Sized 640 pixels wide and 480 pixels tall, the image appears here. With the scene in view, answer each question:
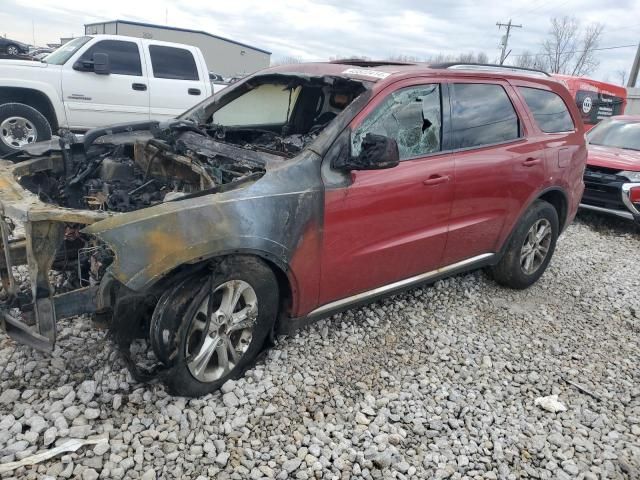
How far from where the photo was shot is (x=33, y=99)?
766 centimetres

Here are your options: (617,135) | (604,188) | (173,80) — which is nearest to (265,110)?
(173,80)

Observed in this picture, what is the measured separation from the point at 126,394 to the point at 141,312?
20.9 inches

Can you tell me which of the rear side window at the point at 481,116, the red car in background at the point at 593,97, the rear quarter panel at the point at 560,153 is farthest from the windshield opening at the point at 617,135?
the red car in background at the point at 593,97

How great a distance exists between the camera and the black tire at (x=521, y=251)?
4469 mm

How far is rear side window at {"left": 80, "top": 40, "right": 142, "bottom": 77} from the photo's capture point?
8.11 meters

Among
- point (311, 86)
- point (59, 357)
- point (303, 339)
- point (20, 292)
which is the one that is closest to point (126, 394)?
point (59, 357)

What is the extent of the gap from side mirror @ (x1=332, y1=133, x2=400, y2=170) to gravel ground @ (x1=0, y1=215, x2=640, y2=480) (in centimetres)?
123

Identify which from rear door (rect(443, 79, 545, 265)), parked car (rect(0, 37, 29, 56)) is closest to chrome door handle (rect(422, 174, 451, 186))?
rear door (rect(443, 79, 545, 265))

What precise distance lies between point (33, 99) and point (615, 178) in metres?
8.29

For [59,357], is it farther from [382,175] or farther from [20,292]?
[382,175]

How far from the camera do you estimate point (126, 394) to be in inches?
111

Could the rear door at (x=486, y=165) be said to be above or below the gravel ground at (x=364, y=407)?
above

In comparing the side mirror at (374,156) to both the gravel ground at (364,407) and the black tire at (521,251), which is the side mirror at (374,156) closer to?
the gravel ground at (364,407)

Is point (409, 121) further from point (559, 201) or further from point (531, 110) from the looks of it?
point (559, 201)
